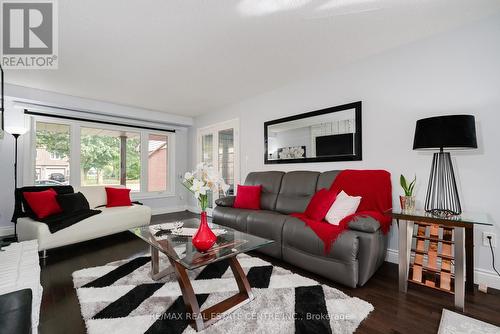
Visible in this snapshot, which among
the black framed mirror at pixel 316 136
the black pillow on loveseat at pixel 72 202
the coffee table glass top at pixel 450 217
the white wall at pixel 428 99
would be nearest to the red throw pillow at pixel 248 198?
the black framed mirror at pixel 316 136

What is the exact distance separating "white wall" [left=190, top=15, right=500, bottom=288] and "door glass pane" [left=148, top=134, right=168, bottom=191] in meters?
3.74

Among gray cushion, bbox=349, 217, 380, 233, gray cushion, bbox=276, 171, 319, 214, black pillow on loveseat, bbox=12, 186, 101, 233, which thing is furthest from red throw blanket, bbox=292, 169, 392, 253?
black pillow on loveseat, bbox=12, 186, 101, 233

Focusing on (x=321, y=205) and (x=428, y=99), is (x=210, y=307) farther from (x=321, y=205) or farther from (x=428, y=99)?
(x=428, y=99)

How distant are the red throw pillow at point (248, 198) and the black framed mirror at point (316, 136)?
2.30ft

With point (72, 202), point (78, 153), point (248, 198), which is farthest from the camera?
point (78, 153)

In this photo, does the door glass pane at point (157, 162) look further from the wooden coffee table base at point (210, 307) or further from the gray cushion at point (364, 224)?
the gray cushion at point (364, 224)

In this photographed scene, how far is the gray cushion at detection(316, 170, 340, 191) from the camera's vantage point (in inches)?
112

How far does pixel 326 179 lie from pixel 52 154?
4708 millimetres

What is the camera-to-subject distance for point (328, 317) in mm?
1540

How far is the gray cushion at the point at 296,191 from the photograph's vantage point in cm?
298

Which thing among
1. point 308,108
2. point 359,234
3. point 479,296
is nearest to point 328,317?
point 359,234

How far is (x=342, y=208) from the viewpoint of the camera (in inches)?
90.9

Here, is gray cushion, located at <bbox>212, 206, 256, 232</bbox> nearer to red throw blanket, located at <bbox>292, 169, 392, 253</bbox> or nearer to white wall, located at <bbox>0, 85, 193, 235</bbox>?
red throw blanket, located at <bbox>292, 169, 392, 253</bbox>

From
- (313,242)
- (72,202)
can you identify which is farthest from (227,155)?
(313,242)
